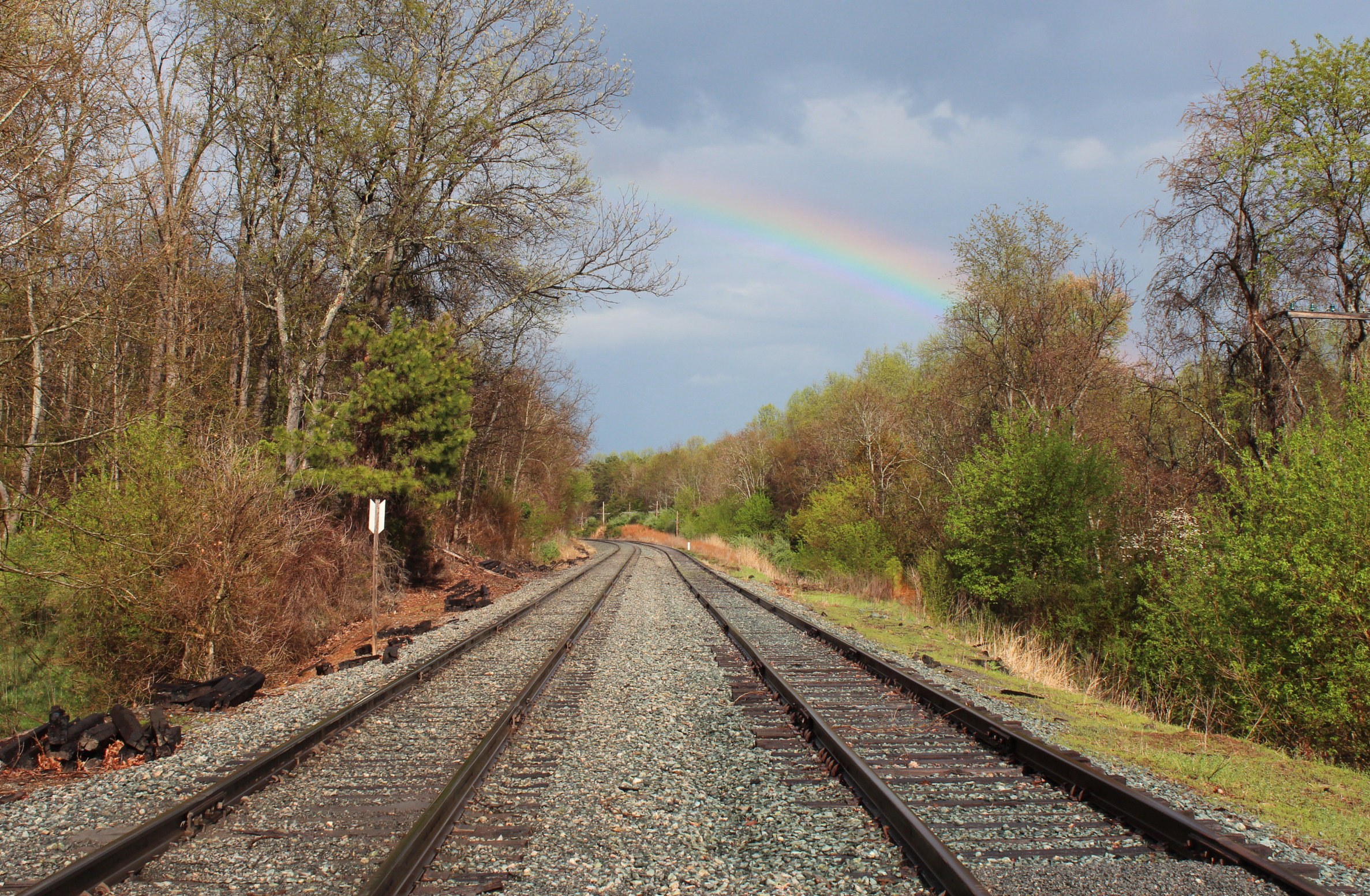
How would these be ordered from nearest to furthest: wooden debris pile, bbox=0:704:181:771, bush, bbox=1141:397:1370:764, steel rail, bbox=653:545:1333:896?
steel rail, bbox=653:545:1333:896 < wooden debris pile, bbox=0:704:181:771 < bush, bbox=1141:397:1370:764

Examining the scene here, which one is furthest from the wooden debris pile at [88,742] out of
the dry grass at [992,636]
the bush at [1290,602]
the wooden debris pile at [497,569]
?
the wooden debris pile at [497,569]

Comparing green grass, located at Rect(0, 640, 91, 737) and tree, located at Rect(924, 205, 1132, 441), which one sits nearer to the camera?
green grass, located at Rect(0, 640, 91, 737)

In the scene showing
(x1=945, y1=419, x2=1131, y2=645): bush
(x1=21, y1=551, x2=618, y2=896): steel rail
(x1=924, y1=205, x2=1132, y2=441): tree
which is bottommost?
(x1=21, y1=551, x2=618, y2=896): steel rail

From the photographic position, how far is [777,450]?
5178 centimetres

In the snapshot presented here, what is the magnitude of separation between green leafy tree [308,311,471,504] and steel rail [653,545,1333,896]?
12.2 m

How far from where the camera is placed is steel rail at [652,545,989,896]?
3547mm

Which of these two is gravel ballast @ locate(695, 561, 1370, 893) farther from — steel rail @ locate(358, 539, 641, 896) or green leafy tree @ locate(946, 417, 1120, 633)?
green leafy tree @ locate(946, 417, 1120, 633)

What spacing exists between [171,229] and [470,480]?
1612 cm

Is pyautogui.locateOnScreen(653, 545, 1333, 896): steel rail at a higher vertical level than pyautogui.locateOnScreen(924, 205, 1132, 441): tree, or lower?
lower

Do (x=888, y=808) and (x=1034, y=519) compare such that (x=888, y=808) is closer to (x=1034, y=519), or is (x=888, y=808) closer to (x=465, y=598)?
(x=1034, y=519)

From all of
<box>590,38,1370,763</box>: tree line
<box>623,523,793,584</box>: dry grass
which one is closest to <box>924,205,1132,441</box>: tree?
<box>590,38,1370,763</box>: tree line

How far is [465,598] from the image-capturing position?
16984 millimetres

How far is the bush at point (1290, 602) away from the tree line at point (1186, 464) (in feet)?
0.10

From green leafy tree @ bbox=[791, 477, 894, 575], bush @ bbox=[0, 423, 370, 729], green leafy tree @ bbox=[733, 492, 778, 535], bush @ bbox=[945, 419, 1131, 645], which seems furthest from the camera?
green leafy tree @ bbox=[733, 492, 778, 535]
